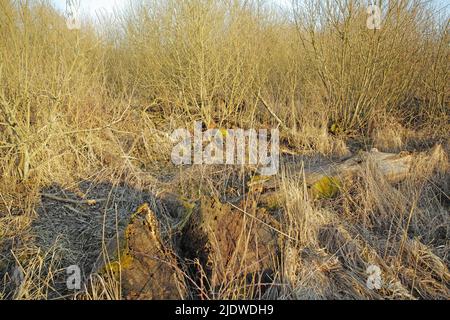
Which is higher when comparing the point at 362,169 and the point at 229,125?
the point at 229,125

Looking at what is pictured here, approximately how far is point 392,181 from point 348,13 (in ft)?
10.3

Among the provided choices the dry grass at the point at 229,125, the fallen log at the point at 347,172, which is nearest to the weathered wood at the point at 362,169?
the fallen log at the point at 347,172

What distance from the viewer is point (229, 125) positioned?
6.06 metres

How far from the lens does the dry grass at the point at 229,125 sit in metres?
2.36

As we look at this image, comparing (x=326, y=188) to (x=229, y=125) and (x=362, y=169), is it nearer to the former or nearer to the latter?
(x=362, y=169)

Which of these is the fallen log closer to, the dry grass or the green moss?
the green moss

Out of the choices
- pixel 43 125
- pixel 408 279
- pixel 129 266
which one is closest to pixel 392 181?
pixel 408 279

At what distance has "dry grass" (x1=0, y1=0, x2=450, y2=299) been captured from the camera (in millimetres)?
2355

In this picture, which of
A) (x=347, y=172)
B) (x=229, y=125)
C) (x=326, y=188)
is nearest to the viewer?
(x=326, y=188)

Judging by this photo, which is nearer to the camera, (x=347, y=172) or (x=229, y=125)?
(x=347, y=172)

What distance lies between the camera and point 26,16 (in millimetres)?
3381

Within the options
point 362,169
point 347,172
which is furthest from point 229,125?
point 362,169

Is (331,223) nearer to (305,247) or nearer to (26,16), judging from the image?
(305,247)

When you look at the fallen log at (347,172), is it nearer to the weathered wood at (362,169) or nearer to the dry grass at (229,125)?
the weathered wood at (362,169)
